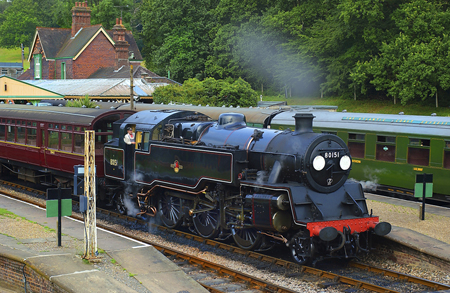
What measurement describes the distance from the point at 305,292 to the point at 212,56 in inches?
1885

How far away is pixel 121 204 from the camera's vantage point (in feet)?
48.1

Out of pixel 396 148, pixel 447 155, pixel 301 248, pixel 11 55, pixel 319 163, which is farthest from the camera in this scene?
pixel 11 55

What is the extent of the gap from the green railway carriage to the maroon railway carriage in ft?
24.0

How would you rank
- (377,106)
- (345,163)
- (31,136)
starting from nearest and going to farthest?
(345,163)
(31,136)
(377,106)

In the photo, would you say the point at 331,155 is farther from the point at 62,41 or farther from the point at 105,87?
the point at 62,41

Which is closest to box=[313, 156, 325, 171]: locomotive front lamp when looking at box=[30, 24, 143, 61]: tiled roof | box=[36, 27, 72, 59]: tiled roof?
box=[30, 24, 143, 61]: tiled roof

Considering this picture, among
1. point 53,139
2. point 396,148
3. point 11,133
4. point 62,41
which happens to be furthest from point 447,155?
point 62,41

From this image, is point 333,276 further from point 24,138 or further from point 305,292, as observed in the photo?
point 24,138

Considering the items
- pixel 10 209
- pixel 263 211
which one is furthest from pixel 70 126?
pixel 263 211

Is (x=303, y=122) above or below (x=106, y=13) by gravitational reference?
below

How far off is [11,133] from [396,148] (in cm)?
1326

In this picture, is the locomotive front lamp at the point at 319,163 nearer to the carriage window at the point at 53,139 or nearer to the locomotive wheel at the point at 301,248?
the locomotive wheel at the point at 301,248

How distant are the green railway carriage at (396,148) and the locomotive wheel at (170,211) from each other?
6.54 meters

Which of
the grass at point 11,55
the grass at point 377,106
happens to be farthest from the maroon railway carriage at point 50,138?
the grass at point 11,55
